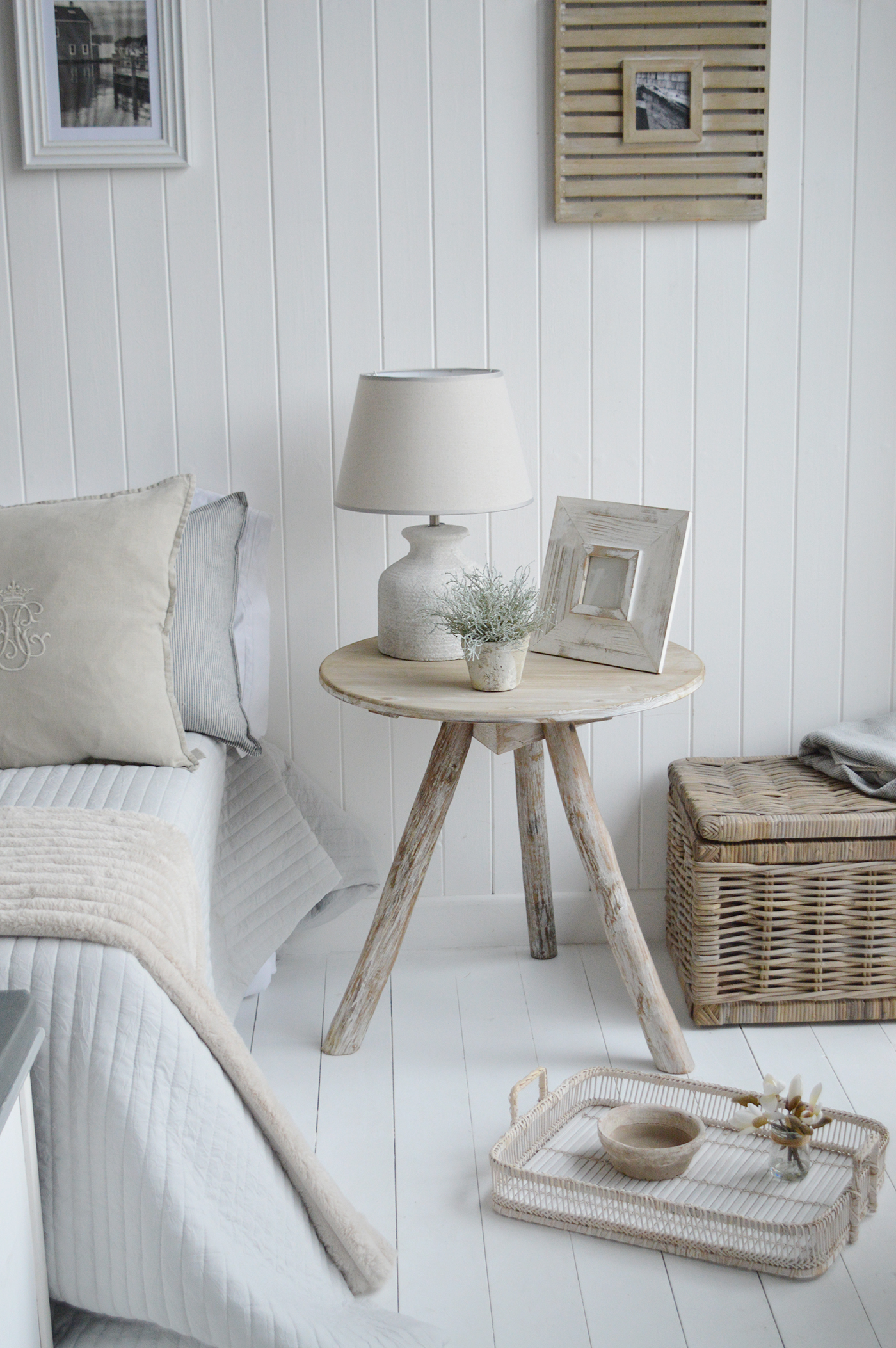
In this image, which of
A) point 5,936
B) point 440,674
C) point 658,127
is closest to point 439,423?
point 440,674

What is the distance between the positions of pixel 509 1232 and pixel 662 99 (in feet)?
6.13

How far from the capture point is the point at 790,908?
7.07 ft

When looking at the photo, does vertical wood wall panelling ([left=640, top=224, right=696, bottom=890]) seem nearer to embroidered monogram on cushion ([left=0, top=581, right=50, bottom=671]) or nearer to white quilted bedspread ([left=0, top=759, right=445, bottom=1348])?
embroidered monogram on cushion ([left=0, top=581, right=50, bottom=671])

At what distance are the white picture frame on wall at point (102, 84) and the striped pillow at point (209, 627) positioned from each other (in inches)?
24.9

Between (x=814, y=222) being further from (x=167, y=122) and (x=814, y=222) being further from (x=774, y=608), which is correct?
(x=167, y=122)

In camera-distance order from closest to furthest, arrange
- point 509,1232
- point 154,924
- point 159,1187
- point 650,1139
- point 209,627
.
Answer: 1. point 159,1187
2. point 154,924
3. point 509,1232
4. point 650,1139
5. point 209,627

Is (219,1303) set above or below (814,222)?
below

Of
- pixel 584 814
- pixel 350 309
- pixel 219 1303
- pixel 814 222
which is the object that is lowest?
pixel 219 1303

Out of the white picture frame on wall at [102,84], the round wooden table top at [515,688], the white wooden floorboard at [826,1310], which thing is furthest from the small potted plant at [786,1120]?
the white picture frame on wall at [102,84]

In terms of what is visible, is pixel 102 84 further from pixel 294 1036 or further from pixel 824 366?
pixel 294 1036

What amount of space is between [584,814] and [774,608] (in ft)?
2.34

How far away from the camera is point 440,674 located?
2041mm

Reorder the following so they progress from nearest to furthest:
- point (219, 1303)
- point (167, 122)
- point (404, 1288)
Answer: point (219, 1303), point (404, 1288), point (167, 122)

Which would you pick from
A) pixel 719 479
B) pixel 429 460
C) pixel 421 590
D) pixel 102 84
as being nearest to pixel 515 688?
pixel 421 590
